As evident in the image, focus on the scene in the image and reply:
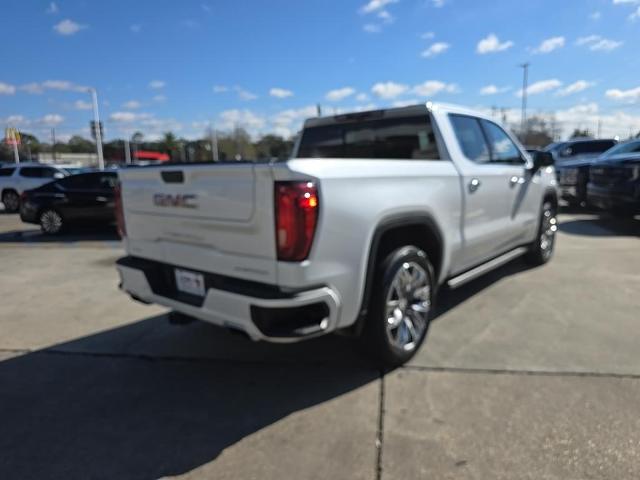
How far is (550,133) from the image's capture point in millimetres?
70562

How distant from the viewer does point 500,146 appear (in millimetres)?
4754

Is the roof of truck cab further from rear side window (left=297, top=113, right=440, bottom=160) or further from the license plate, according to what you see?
the license plate

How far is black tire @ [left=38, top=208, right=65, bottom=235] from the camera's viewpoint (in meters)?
10.2

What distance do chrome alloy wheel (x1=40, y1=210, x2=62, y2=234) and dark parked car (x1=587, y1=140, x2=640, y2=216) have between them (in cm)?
1127

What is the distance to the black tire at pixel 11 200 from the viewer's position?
52.3ft

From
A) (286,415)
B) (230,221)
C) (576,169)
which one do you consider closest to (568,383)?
(286,415)

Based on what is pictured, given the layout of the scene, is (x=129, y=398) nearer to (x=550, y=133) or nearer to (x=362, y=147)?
(x=362, y=147)

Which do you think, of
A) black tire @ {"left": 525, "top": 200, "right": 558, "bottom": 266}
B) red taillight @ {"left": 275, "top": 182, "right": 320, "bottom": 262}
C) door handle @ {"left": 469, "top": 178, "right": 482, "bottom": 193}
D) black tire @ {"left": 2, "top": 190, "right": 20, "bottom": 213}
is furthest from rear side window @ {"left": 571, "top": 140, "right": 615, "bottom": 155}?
black tire @ {"left": 2, "top": 190, "right": 20, "bottom": 213}

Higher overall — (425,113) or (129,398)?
(425,113)

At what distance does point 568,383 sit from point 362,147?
2529mm

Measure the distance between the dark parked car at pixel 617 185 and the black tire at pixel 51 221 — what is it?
1123 centimetres

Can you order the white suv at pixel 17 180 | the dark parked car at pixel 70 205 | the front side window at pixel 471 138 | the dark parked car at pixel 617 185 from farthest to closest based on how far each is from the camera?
the white suv at pixel 17 180 < the dark parked car at pixel 70 205 < the dark parked car at pixel 617 185 < the front side window at pixel 471 138

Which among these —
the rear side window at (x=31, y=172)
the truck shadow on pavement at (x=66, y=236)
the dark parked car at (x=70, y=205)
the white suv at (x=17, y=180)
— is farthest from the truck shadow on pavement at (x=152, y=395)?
the rear side window at (x=31, y=172)

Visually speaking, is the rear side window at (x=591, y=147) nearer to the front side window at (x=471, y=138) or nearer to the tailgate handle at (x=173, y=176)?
the front side window at (x=471, y=138)
